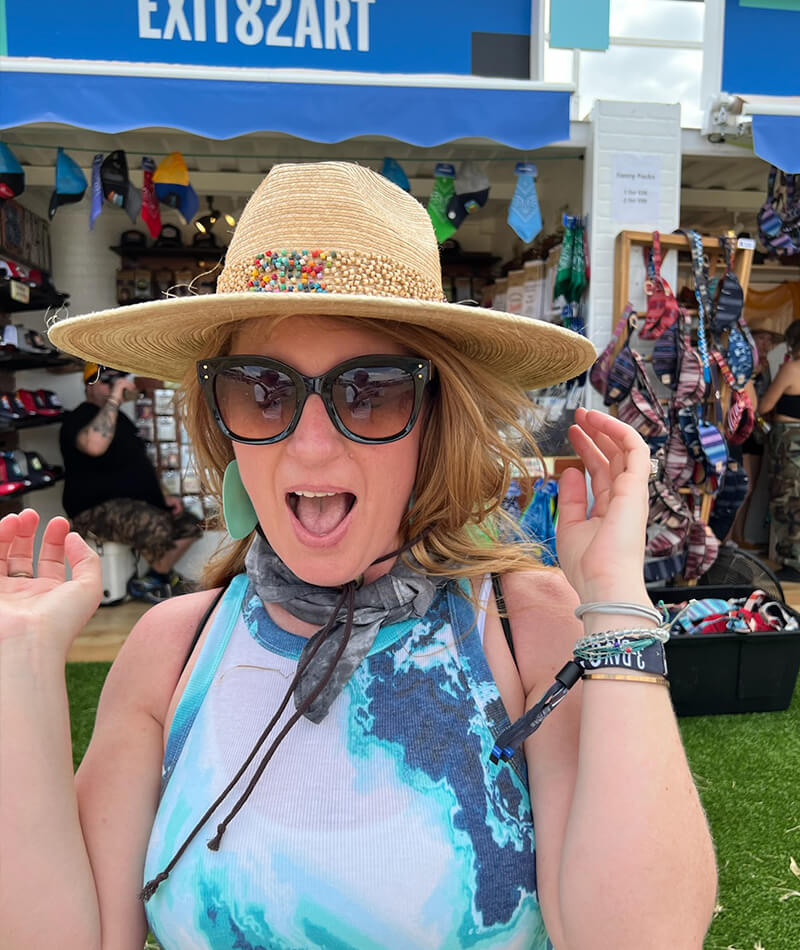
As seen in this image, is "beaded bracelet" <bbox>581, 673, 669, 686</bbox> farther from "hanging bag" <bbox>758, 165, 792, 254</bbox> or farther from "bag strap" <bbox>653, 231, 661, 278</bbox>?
"hanging bag" <bbox>758, 165, 792, 254</bbox>

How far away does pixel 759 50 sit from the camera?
4.07m

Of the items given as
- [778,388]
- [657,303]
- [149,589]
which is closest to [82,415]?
[149,589]

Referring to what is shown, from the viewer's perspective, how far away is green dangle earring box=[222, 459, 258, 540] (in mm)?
1042

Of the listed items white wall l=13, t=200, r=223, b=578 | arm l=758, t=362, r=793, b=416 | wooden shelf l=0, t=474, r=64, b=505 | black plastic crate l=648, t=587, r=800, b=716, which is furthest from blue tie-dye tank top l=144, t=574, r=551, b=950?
arm l=758, t=362, r=793, b=416

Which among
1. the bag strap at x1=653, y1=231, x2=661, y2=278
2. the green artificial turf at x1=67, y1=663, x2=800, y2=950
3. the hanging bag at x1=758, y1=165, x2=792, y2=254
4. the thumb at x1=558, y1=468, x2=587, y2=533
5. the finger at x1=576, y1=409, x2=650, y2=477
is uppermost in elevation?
the hanging bag at x1=758, y1=165, x2=792, y2=254

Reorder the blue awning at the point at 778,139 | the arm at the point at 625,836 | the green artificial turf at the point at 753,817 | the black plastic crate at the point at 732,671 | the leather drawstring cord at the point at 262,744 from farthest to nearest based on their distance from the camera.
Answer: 1. the blue awning at the point at 778,139
2. the black plastic crate at the point at 732,671
3. the green artificial turf at the point at 753,817
4. the leather drawstring cord at the point at 262,744
5. the arm at the point at 625,836

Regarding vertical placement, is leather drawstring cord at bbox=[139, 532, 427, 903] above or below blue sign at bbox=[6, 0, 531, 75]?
below

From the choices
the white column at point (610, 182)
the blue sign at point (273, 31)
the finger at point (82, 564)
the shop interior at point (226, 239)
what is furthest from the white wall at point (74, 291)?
the finger at point (82, 564)

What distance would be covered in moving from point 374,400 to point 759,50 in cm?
450

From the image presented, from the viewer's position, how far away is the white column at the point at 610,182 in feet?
12.8

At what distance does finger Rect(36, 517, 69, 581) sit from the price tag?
12.6ft

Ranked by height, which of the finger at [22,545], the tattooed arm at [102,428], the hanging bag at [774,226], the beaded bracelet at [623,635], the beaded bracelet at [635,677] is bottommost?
the tattooed arm at [102,428]

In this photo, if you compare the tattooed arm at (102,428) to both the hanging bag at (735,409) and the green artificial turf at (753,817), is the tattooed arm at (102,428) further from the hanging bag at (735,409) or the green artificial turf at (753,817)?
the green artificial turf at (753,817)

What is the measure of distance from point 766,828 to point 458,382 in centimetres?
217
